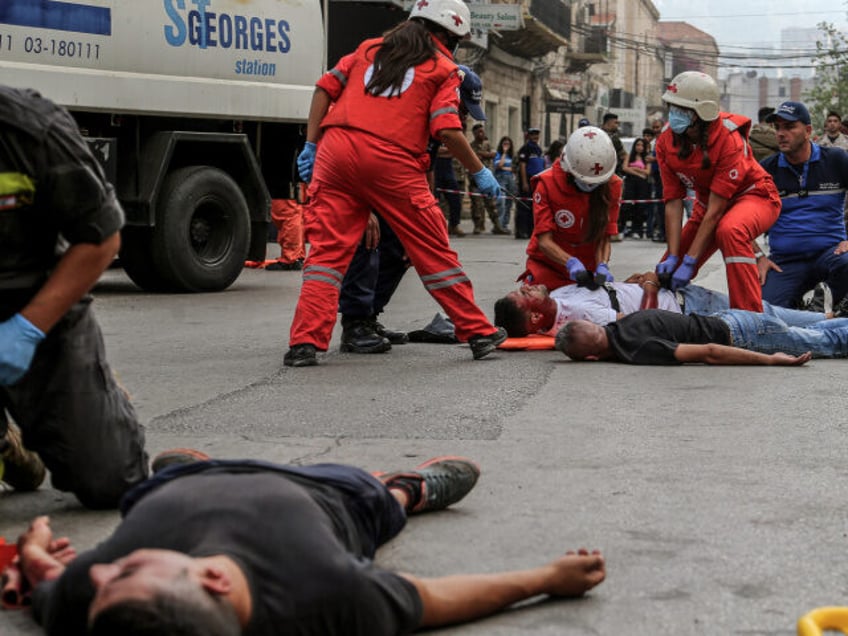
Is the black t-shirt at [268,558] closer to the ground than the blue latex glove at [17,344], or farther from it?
closer to the ground

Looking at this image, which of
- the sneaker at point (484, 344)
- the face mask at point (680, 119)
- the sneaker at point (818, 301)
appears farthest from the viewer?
the sneaker at point (818, 301)

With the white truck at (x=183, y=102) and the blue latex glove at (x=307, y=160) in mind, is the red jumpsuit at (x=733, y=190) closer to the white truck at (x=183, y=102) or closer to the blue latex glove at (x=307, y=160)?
the blue latex glove at (x=307, y=160)

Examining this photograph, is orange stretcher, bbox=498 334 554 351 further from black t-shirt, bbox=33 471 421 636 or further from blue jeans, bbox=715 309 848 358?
black t-shirt, bbox=33 471 421 636

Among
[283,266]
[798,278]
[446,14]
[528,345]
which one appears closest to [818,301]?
[798,278]

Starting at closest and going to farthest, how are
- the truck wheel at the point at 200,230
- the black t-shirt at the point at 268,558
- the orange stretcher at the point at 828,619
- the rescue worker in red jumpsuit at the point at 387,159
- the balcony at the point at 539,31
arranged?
the black t-shirt at the point at 268,558
the orange stretcher at the point at 828,619
the rescue worker in red jumpsuit at the point at 387,159
the truck wheel at the point at 200,230
the balcony at the point at 539,31

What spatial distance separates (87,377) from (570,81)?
4499cm

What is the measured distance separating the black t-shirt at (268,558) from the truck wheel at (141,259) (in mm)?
9251

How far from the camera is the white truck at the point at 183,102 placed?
1129 cm

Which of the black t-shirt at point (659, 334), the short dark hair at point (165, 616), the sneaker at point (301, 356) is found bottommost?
the sneaker at point (301, 356)

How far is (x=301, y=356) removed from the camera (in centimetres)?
751

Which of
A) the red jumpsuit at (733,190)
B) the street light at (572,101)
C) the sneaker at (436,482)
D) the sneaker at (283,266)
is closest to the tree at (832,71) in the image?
the street light at (572,101)

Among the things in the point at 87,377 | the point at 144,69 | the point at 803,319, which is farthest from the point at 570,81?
the point at 87,377

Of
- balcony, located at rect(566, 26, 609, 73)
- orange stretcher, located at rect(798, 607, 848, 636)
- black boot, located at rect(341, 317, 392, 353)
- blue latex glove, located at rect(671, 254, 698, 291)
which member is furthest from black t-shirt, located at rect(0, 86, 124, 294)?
balcony, located at rect(566, 26, 609, 73)

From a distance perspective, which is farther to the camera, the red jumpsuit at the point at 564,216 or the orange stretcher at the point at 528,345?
the red jumpsuit at the point at 564,216
